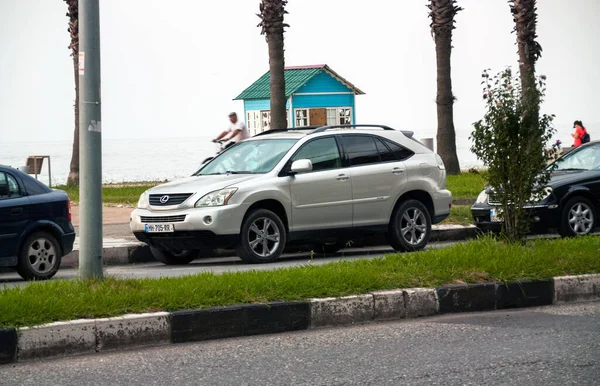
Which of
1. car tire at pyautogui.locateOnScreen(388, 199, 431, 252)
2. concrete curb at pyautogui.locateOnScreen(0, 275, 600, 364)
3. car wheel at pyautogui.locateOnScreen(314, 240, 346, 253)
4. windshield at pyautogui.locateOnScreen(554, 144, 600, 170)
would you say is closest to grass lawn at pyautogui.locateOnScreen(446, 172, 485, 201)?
windshield at pyautogui.locateOnScreen(554, 144, 600, 170)

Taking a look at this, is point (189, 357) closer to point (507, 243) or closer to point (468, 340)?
point (468, 340)

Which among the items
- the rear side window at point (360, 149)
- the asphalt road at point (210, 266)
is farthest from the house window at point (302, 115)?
the rear side window at point (360, 149)

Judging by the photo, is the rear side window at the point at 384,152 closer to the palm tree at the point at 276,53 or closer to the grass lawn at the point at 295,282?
the grass lawn at the point at 295,282

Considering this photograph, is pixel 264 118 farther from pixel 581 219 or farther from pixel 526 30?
pixel 581 219

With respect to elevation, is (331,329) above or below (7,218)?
below

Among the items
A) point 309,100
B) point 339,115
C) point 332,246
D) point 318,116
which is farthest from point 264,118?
point 332,246

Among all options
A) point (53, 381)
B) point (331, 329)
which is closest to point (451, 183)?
point (331, 329)

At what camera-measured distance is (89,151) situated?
982cm

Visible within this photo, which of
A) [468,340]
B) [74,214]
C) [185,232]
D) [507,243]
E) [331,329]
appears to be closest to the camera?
[468,340]

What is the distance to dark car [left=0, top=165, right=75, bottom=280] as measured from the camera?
42.6 feet

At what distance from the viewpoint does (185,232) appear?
1414 centimetres

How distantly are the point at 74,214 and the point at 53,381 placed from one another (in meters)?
15.0

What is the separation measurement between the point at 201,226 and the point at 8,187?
2.35 meters

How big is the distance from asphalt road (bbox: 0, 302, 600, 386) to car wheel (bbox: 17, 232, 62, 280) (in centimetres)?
511
